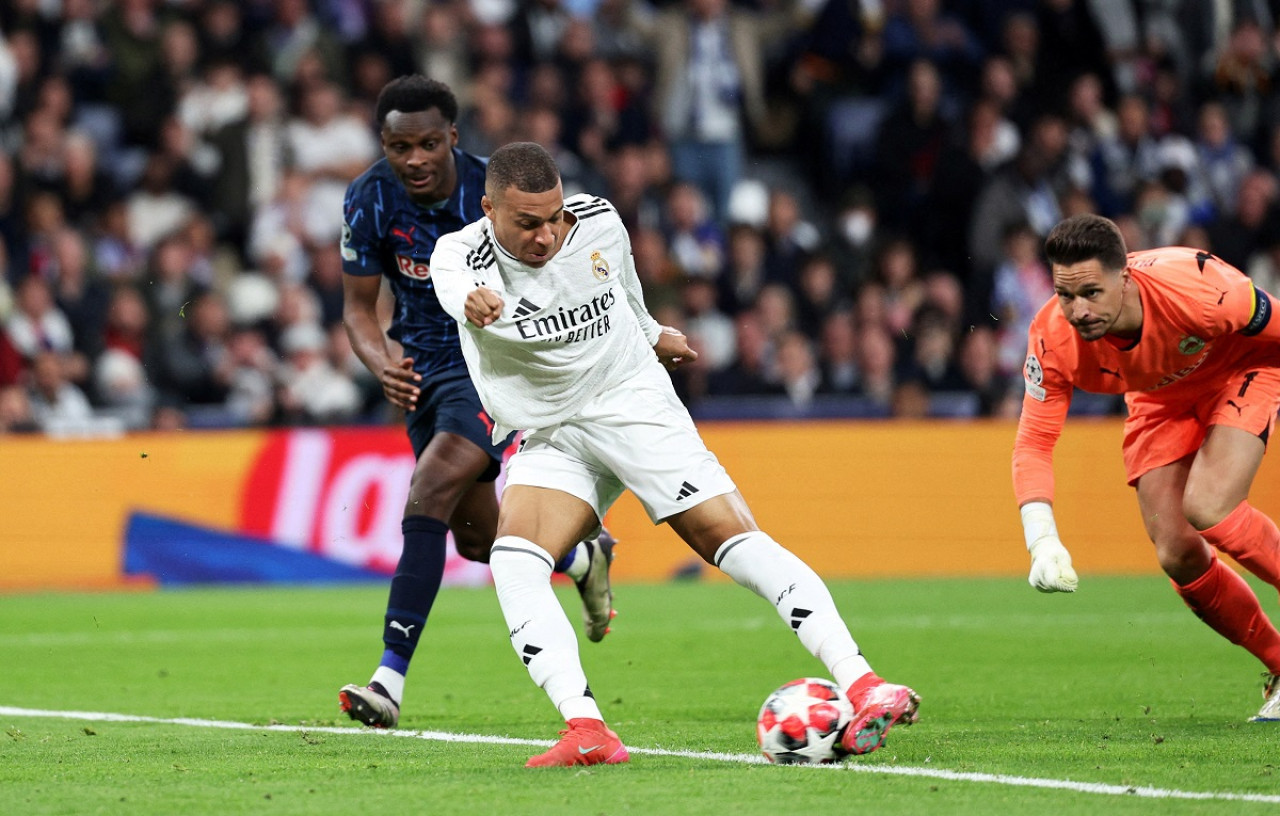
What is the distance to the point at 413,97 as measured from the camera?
7.09 meters

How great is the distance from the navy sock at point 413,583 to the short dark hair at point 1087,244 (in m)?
2.60

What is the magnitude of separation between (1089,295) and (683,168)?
11218mm

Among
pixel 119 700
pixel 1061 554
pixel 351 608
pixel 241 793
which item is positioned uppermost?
pixel 1061 554

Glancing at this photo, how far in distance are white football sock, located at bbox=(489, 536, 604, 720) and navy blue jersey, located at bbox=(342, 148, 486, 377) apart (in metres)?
1.84

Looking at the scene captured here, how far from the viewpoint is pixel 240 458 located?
47.6ft

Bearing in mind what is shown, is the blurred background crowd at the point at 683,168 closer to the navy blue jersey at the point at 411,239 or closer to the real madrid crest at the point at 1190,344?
the navy blue jersey at the point at 411,239

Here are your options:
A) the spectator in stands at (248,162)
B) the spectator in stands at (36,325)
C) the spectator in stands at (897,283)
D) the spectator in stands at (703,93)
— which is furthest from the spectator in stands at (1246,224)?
the spectator in stands at (36,325)

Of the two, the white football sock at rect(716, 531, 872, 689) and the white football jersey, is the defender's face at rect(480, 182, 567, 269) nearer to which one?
the white football jersey

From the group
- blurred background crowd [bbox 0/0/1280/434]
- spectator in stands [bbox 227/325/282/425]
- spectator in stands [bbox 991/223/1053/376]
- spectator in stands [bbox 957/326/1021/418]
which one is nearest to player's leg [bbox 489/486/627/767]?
blurred background crowd [bbox 0/0/1280/434]

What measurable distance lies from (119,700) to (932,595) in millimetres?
6504

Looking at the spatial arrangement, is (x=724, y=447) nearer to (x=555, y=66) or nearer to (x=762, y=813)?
(x=555, y=66)

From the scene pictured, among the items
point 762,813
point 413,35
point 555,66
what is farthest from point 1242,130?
point 762,813

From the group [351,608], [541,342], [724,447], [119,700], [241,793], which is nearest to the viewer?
[241,793]

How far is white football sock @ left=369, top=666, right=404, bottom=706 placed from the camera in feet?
21.9
